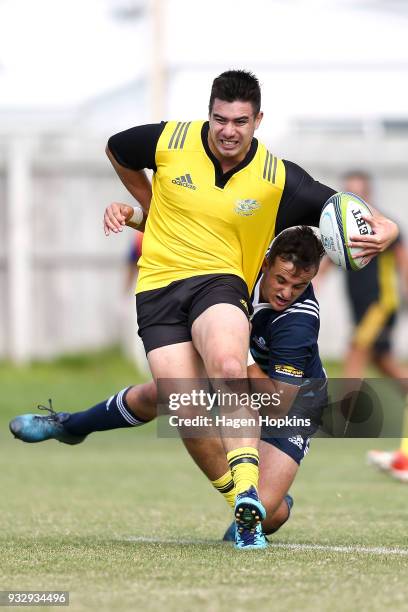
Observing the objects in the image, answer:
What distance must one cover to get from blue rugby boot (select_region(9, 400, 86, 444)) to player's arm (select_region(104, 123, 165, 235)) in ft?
3.64

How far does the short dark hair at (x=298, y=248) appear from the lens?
241 inches

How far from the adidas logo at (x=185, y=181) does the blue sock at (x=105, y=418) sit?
45.9 inches

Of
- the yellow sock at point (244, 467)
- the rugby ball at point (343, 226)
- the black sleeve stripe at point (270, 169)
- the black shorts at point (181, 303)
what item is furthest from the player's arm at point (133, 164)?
the yellow sock at point (244, 467)

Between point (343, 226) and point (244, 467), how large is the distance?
1.22 metres

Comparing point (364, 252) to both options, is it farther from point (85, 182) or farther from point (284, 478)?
point (85, 182)

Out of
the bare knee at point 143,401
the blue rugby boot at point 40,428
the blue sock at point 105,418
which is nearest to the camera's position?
the bare knee at point 143,401

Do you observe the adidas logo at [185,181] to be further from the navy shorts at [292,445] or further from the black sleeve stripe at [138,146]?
the navy shorts at [292,445]

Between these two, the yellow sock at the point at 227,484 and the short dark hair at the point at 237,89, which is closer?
the short dark hair at the point at 237,89

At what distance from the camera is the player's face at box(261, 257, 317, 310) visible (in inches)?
242

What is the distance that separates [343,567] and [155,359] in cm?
144

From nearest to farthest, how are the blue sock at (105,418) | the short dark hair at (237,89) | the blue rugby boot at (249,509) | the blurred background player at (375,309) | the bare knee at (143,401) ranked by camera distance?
the blue rugby boot at (249,509)
the short dark hair at (237,89)
the bare knee at (143,401)
the blue sock at (105,418)
the blurred background player at (375,309)

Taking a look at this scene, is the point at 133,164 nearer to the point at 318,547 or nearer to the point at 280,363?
the point at 280,363

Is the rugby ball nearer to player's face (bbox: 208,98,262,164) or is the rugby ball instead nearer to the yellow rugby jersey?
the yellow rugby jersey

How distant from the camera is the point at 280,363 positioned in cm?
615
